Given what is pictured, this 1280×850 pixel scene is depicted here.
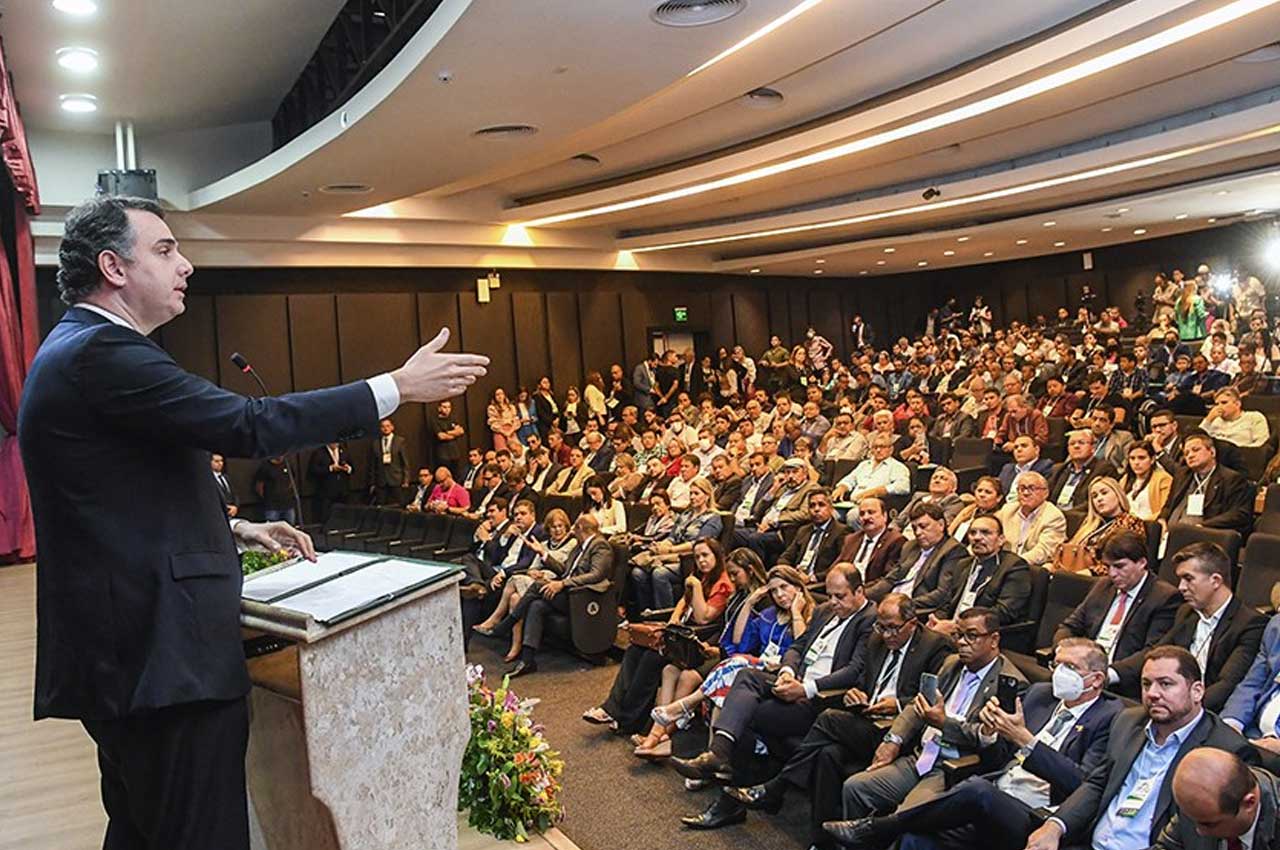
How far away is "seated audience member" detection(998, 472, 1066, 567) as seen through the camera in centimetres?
576

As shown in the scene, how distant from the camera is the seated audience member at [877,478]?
7.77m

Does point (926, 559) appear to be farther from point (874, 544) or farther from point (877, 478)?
point (877, 478)

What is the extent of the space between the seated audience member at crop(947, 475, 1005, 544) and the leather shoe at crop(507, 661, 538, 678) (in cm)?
271

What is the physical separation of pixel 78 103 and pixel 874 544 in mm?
7067

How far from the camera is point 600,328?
15234 millimetres

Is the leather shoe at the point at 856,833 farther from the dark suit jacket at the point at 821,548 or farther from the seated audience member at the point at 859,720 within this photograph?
the dark suit jacket at the point at 821,548

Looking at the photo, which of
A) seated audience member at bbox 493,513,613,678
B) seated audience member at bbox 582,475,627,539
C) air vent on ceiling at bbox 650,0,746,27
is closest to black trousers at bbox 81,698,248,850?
air vent on ceiling at bbox 650,0,746,27

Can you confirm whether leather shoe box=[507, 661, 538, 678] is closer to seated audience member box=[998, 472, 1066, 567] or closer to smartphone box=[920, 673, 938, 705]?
seated audience member box=[998, 472, 1066, 567]

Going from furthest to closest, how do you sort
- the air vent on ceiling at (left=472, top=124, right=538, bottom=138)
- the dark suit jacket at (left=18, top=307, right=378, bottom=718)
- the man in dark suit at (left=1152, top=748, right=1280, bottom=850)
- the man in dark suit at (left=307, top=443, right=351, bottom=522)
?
the man in dark suit at (left=307, top=443, right=351, bottom=522) < the air vent on ceiling at (left=472, top=124, right=538, bottom=138) < the man in dark suit at (left=1152, top=748, right=1280, bottom=850) < the dark suit jacket at (left=18, top=307, right=378, bottom=718)

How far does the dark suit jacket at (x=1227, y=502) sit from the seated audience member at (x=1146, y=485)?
0.30m

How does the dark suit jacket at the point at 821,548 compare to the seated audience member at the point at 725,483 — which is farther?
the seated audience member at the point at 725,483

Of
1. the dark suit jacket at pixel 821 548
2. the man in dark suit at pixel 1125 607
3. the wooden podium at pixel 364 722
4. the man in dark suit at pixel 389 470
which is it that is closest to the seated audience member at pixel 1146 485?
the dark suit jacket at pixel 821 548

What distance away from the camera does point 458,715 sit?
1755 millimetres

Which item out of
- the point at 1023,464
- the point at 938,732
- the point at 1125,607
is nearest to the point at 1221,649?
the point at 1125,607
